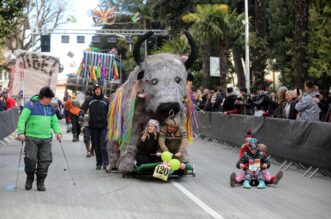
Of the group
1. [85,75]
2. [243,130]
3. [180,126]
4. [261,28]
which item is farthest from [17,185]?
[85,75]

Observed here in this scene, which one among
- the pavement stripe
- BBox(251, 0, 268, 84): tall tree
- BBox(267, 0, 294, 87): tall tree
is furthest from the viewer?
BBox(267, 0, 294, 87): tall tree

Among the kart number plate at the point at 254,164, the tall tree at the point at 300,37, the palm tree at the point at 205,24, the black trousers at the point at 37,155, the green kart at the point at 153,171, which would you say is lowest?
the green kart at the point at 153,171

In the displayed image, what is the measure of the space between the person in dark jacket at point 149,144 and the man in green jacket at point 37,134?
5.87ft

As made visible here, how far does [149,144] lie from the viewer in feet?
43.7

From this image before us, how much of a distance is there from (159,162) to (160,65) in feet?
6.01

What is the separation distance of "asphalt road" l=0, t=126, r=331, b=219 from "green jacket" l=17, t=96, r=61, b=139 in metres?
0.98

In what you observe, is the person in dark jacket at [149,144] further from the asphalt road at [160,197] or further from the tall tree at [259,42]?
the tall tree at [259,42]

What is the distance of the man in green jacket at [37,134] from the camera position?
38.4ft

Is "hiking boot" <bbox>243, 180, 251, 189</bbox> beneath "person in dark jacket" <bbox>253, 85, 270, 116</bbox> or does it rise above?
beneath

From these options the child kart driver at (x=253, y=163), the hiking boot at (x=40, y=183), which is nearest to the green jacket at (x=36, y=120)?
the hiking boot at (x=40, y=183)

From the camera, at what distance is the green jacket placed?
38.7ft

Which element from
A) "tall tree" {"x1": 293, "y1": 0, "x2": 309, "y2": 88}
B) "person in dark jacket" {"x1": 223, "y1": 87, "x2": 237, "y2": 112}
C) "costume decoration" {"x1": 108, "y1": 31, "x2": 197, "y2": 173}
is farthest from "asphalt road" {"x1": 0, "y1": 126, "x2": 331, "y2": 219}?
"person in dark jacket" {"x1": 223, "y1": 87, "x2": 237, "y2": 112}

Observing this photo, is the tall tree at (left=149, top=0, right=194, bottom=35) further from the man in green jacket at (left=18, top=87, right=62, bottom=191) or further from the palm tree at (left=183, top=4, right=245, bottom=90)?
the man in green jacket at (left=18, top=87, right=62, bottom=191)

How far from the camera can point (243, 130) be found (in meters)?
20.4
